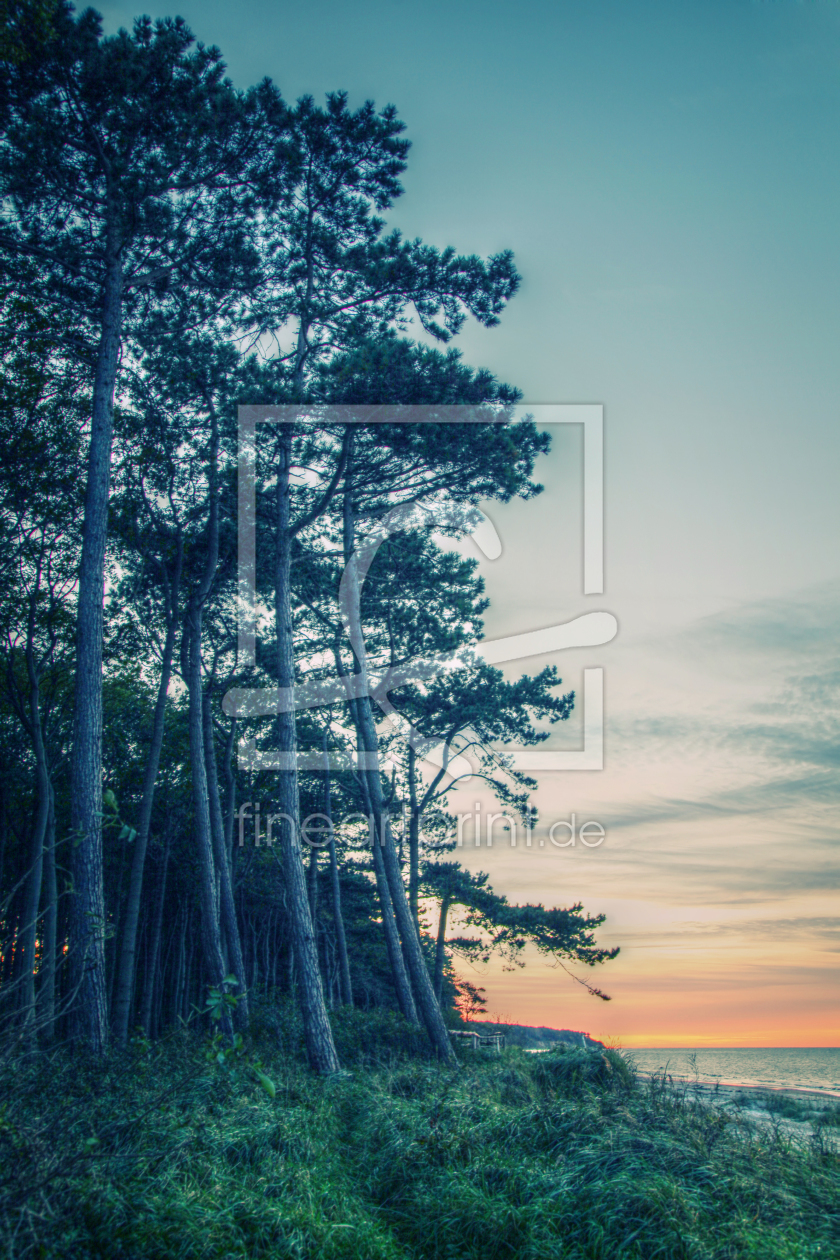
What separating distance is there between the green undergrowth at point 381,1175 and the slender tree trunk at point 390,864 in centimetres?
645

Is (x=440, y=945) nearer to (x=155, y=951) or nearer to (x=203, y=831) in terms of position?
(x=155, y=951)

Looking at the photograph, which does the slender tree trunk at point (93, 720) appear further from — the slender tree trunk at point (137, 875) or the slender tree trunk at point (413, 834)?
the slender tree trunk at point (413, 834)

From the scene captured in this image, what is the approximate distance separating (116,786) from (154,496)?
868 cm

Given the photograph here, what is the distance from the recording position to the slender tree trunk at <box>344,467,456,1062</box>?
12977 millimetres

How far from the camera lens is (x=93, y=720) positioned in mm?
7902

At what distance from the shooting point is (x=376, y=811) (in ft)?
44.5

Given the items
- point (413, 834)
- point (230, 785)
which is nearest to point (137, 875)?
point (230, 785)

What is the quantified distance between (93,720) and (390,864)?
7454 mm

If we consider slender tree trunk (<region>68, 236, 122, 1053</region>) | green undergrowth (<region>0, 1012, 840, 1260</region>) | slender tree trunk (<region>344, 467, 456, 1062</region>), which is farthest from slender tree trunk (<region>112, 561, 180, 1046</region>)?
green undergrowth (<region>0, 1012, 840, 1260</region>)

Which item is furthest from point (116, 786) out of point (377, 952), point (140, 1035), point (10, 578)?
point (377, 952)

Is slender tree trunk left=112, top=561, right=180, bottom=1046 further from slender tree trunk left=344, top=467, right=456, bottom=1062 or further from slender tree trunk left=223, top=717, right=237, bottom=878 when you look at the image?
slender tree trunk left=223, top=717, right=237, bottom=878

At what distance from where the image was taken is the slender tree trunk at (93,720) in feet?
23.3

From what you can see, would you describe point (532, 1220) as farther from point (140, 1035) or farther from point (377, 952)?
point (377, 952)

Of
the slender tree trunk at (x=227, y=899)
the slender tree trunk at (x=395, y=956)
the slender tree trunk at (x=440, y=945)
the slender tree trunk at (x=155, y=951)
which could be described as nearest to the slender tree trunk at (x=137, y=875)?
the slender tree trunk at (x=227, y=899)
